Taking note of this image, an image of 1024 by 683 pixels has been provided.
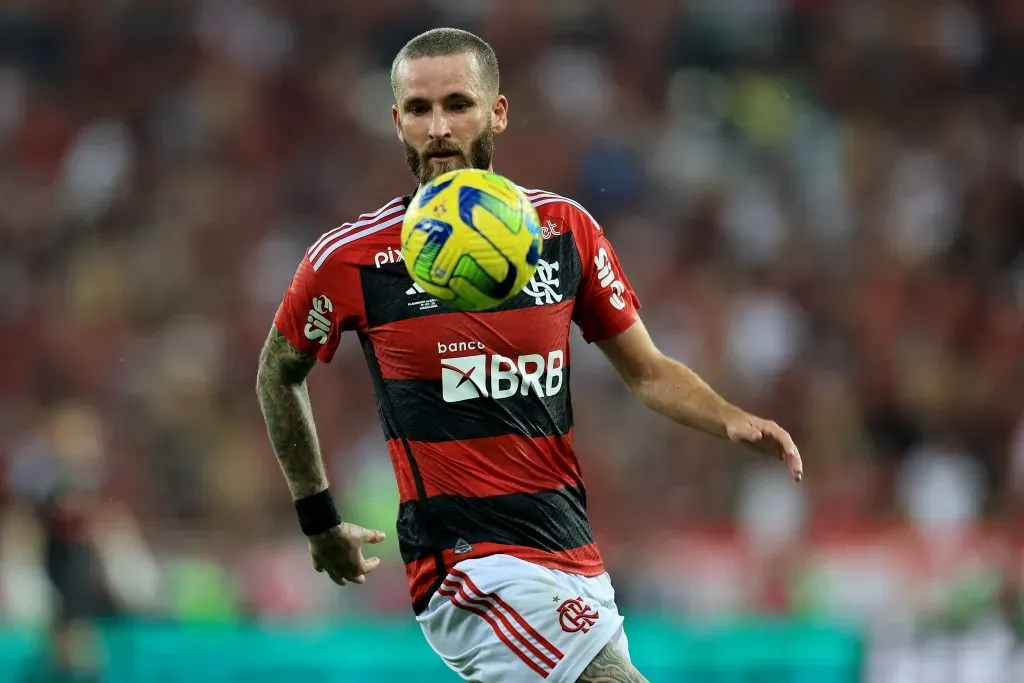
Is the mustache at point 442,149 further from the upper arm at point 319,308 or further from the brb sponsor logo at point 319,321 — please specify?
the brb sponsor logo at point 319,321

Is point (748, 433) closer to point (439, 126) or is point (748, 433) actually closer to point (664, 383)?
point (664, 383)

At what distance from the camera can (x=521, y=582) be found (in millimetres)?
4160

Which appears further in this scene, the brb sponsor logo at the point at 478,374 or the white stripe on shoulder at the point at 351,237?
the white stripe on shoulder at the point at 351,237

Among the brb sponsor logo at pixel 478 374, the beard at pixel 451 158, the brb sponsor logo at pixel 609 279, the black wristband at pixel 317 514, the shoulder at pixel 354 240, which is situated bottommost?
the black wristband at pixel 317 514

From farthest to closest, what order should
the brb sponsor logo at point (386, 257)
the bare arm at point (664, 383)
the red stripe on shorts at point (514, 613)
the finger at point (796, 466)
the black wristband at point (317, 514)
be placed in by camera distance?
the black wristband at point (317, 514) → the bare arm at point (664, 383) → the brb sponsor logo at point (386, 257) → the red stripe on shorts at point (514, 613) → the finger at point (796, 466)

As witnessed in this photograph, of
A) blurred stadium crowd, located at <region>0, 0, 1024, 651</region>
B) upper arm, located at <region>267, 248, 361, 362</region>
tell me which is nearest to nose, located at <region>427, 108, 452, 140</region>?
upper arm, located at <region>267, 248, 361, 362</region>

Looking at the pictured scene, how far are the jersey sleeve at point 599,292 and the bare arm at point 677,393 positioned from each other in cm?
6

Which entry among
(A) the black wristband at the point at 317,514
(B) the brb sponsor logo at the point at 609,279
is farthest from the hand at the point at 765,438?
(A) the black wristband at the point at 317,514

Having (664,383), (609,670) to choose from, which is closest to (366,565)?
(609,670)

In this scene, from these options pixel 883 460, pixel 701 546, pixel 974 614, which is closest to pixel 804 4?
pixel 883 460

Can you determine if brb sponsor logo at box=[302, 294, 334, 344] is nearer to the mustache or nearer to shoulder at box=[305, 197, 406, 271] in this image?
shoulder at box=[305, 197, 406, 271]

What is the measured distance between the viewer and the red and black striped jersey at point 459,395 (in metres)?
4.27

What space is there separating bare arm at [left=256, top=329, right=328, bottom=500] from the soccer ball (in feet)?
2.50

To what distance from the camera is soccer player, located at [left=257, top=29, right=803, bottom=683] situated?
418 centimetres
